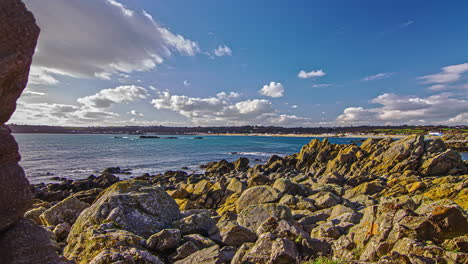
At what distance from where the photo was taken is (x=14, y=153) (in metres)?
4.82

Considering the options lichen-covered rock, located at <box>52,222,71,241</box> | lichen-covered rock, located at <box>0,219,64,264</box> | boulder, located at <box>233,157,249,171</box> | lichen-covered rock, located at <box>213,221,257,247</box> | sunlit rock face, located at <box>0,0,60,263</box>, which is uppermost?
sunlit rock face, located at <box>0,0,60,263</box>

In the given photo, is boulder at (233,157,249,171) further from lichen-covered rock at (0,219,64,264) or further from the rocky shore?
lichen-covered rock at (0,219,64,264)

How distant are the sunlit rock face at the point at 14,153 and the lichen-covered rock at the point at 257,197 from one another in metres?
13.3

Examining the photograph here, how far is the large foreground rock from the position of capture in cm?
668

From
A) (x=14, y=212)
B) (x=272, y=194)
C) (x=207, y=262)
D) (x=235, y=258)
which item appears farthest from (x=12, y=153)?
(x=272, y=194)

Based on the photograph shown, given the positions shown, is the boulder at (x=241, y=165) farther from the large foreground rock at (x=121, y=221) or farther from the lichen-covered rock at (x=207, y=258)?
the lichen-covered rock at (x=207, y=258)

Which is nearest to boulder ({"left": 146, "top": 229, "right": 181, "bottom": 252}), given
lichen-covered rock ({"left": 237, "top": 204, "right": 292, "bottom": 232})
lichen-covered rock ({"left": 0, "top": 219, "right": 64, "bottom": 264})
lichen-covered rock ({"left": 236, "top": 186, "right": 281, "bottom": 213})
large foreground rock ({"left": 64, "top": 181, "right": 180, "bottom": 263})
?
large foreground rock ({"left": 64, "top": 181, "right": 180, "bottom": 263})

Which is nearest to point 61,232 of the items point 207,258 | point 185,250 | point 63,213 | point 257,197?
point 63,213

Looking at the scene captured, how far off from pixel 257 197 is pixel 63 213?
1183 centimetres

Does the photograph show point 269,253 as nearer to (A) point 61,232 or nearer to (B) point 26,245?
(B) point 26,245

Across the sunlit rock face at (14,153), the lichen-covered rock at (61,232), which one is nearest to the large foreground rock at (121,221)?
the sunlit rock face at (14,153)

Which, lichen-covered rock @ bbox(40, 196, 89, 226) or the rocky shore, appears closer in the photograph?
the rocky shore

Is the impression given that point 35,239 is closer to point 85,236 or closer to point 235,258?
point 85,236

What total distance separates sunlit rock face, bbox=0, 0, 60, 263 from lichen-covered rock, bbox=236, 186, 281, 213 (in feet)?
43.5
